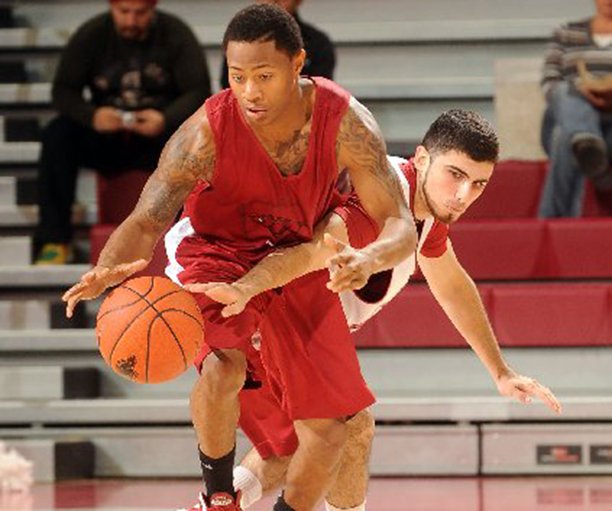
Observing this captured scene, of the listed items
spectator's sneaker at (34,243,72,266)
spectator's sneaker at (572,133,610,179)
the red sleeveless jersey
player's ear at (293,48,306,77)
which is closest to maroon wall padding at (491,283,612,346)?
spectator's sneaker at (572,133,610,179)

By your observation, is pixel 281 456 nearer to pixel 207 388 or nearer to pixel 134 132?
pixel 207 388

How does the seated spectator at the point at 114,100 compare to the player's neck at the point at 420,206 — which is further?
the seated spectator at the point at 114,100

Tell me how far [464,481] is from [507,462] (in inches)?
10.2

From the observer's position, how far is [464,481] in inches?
246

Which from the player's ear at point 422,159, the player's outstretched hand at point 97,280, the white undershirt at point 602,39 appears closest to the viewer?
the player's outstretched hand at point 97,280

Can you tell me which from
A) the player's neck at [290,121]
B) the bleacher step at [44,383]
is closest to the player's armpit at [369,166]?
the player's neck at [290,121]

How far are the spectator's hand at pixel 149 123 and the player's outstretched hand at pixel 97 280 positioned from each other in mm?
3366

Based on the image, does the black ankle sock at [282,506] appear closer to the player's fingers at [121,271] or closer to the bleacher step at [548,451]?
the player's fingers at [121,271]

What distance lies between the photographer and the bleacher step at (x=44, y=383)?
21.9ft

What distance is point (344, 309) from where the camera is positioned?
4328 millimetres

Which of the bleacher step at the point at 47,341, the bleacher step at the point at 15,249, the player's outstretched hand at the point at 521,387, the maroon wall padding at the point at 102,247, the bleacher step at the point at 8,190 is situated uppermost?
the player's outstretched hand at the point at 521,387

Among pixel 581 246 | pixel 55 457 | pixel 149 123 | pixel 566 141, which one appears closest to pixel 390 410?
pixel 581 246

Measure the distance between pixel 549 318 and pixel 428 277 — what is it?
2.32m

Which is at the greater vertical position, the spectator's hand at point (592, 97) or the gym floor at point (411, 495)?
the spectator's hand at point (592, 97)
